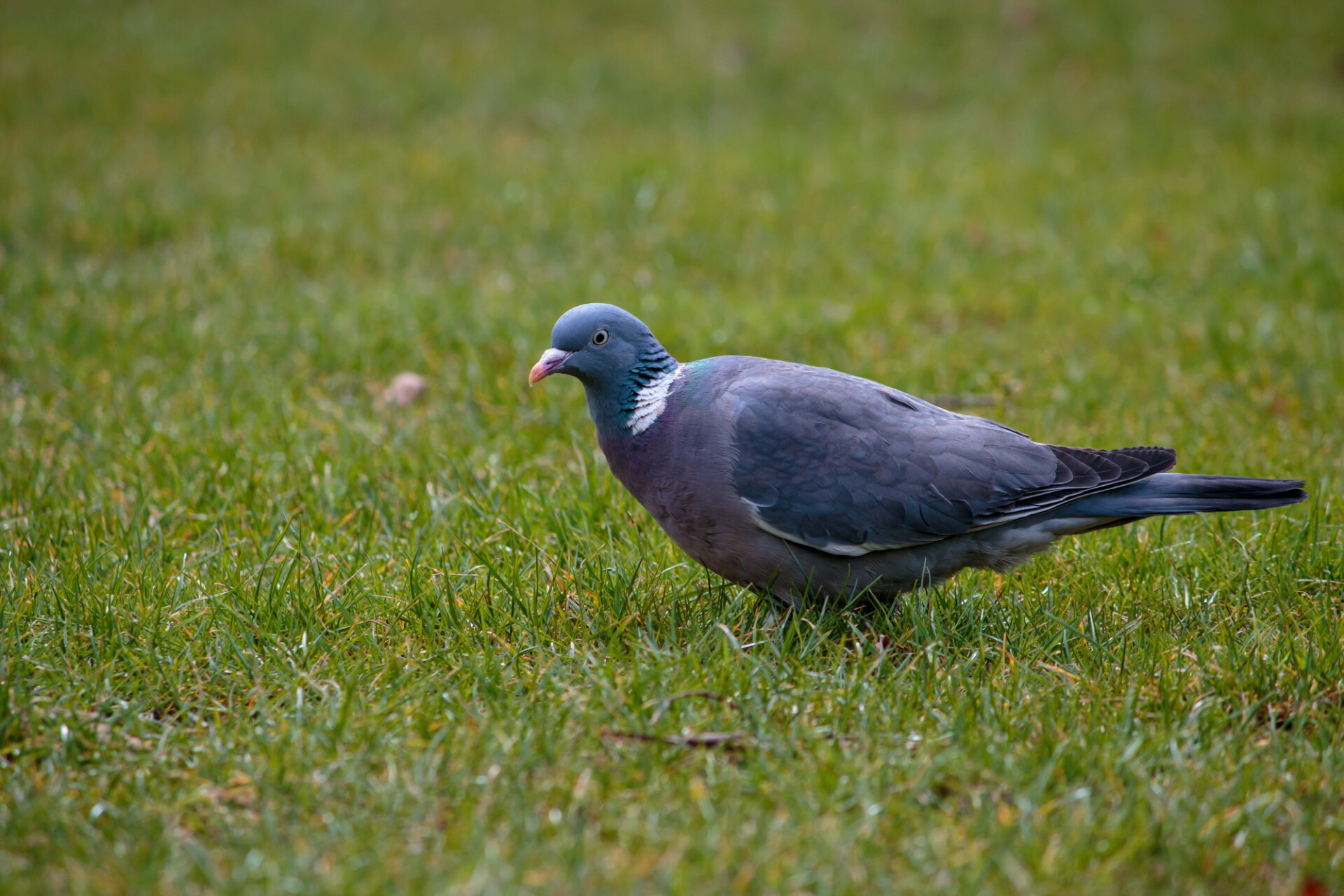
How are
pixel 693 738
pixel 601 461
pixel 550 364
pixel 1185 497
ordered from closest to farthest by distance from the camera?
pixel 693 738
pixel 1185 497
pixel 550 364
pixel 601 461

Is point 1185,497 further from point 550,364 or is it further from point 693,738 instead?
point 550,364

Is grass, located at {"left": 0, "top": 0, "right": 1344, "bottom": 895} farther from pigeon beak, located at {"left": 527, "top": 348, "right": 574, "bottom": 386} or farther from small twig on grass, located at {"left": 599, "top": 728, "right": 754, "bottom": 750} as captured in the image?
pigeon beak, located at {"left": 527, "top": 348, "right": 574, "bottom": 386}

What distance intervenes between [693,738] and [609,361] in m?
1.17

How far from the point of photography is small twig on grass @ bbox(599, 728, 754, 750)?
8.57 feet

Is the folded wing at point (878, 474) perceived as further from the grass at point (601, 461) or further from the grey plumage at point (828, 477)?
the grass at point (601, 461)

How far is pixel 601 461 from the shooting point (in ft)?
14.1

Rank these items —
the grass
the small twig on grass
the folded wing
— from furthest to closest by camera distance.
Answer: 1. the folded wing
2. the small twig on grass
3. the grass

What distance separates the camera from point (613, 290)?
19.3 ft

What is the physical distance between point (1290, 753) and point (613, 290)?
4.00 meters

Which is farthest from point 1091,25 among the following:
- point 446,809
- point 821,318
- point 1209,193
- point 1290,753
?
point 446,809

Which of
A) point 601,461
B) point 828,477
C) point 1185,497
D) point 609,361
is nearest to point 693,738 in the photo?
point 828,477

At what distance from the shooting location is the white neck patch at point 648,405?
3297mm

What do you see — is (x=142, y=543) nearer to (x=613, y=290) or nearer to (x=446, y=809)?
(x=446, y=809)

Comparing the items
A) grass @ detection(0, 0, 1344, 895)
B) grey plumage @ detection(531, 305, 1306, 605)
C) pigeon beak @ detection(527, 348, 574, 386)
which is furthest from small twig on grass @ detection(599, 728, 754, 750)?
pigeon beak @ detection(527, 348, 574, 386)
